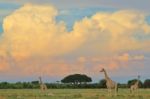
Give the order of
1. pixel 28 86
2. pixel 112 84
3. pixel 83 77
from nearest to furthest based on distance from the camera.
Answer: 1. pixel 112 84
2. pixel 28 86
3. pixel 83 77

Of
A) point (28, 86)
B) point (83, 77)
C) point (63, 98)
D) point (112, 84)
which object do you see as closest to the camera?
point (63, 98)

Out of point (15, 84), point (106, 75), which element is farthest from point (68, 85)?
point (106, 75)

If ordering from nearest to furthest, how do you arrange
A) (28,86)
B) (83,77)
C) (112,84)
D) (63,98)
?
1. (63,98)
2. (112,84)
3. (28,86)
4. (83,77)

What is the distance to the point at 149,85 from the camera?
72000mm

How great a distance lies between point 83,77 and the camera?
76250mm

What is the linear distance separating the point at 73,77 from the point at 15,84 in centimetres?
1101

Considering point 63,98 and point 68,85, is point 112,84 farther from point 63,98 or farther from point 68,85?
→ point 68,85

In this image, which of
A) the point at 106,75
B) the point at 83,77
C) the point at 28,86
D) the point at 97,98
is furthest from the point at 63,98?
the point at 83,77

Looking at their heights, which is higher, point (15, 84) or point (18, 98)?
point (15, 84)

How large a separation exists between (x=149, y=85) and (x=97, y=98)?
146 feet

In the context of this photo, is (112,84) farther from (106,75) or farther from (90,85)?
(90,85)

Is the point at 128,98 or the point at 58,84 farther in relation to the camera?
the point at 58,84

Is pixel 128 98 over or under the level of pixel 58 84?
under

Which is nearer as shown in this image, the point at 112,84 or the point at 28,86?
the point at 112,84
